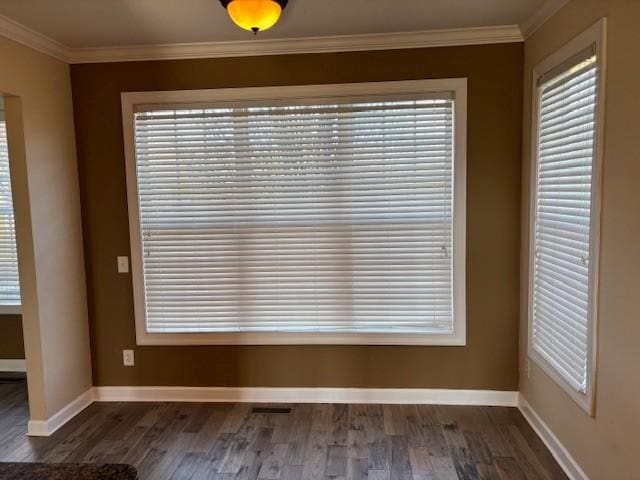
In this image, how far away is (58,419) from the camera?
3.00m

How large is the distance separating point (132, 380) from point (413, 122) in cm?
283

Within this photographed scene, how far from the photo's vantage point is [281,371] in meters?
3.28

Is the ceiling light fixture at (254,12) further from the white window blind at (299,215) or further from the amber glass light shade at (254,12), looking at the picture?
the white window blind at (299,215)

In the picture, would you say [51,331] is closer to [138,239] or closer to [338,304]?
[138,239]

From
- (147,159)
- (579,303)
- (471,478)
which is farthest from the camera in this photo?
(147,159)

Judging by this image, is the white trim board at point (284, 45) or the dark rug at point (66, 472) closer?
the dark rug at point (66, 472)

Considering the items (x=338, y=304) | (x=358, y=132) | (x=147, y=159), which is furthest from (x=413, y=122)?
(x=147, y=159)

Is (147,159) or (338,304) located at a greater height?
(147,159)

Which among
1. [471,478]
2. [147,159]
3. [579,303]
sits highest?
[147,159]

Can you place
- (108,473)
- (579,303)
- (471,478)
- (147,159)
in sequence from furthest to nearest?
(147,159) < (471,478) < (579,303) < (108,473)

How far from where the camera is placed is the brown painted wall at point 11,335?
3.96m

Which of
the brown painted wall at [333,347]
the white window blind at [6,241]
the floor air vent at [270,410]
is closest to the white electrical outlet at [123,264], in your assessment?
the brown painted wall at [333,347]

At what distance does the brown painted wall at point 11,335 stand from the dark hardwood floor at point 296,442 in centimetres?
78

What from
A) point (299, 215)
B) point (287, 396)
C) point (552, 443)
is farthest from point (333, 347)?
point (552, 443)
